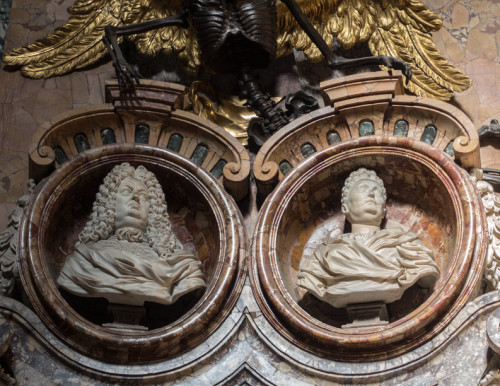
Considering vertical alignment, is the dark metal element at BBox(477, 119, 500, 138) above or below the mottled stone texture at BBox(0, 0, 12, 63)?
below

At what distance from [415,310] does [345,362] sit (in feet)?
2.13

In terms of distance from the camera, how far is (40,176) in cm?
879

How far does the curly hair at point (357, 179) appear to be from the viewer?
8711 millimetres

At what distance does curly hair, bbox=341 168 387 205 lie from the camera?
871 cm

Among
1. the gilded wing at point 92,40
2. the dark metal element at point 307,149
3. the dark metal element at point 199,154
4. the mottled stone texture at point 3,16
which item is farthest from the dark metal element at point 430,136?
the mottled stone texture at point 3,16

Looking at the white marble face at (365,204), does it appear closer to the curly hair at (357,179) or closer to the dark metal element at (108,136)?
the curly hair at (357,179)

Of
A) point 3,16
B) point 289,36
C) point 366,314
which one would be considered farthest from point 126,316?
point 3,16

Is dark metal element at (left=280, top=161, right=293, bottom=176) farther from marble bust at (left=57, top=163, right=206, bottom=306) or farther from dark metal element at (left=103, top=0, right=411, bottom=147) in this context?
marble bust at (left=57, top=163, right=206, bottom=306)

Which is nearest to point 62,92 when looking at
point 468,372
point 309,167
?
point 309,167

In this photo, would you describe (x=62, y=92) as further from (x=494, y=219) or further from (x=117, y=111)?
(x=494, y=219)

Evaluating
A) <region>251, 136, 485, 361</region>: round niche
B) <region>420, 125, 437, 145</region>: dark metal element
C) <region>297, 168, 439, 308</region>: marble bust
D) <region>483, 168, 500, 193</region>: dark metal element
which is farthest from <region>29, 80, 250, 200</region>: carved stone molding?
<region>483, 168, 500, 193</region>: dark metal element

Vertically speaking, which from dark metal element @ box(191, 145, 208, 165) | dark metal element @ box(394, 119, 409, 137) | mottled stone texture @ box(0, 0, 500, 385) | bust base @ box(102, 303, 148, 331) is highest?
dark metal element @ box(394, 119, 409, 137)

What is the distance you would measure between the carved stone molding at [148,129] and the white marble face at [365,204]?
41.5 inches

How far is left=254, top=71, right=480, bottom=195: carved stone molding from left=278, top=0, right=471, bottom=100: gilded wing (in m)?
0.48
